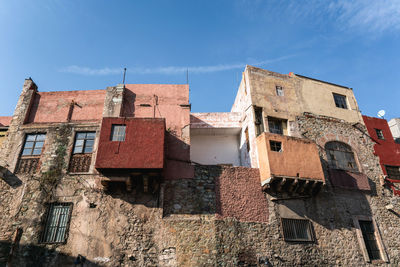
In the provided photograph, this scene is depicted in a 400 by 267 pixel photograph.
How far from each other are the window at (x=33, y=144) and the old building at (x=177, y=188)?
6cm

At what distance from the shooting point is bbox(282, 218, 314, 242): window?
44.0ft

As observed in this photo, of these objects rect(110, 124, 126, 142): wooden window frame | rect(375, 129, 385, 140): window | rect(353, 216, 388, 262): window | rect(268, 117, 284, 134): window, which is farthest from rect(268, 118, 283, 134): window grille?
rect(110, 124, 126, 142): wooden window frame

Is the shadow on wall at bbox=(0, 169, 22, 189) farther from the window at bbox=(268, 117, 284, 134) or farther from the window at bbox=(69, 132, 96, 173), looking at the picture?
the window at bbox=(268, 117, 284, 134)

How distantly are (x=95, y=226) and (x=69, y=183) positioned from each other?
2.46 metres

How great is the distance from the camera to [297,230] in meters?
13.7

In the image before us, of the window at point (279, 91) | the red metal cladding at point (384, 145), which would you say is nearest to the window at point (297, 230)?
the red metal cladding at point (384, 145)

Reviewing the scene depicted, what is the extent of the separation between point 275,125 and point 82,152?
1050cm

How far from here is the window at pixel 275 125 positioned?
16453 millimetres

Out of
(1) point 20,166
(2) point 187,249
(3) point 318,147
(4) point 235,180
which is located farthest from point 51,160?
(3) point 318,147

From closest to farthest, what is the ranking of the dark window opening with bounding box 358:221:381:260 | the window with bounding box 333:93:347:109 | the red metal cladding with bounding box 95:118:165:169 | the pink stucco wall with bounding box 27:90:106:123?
the red metal cladding with bounding box 95:118:165:169
the dark window opening with bounding box 358:221:381:260
the pink stucco wall with bounding box 27:90:106:123
the window with bounding box 333:93:347:109

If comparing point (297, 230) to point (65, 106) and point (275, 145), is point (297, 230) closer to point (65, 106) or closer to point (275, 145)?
point (275, 145)

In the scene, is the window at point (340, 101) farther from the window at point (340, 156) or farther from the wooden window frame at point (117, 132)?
the wooden window frame at point (117, 132)

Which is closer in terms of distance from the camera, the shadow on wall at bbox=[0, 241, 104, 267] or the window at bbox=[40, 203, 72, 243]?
the shadow on wall at bbox=[0, 241, 104, 267]

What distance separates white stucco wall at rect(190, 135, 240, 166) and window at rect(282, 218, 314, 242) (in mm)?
5134
